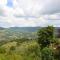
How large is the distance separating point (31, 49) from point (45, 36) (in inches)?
34.5

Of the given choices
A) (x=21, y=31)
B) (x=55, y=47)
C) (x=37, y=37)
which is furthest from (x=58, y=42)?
(x=21, y=31)

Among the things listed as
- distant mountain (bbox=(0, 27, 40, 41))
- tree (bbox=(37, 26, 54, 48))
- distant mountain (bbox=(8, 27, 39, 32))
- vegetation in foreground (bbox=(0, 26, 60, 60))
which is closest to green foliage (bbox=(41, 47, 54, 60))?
vegetation in foreground (bbox=(0, 26, 60, 60))

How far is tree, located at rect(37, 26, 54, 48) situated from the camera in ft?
19.2

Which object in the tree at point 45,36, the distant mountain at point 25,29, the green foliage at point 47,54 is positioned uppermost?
the distant mountain at point 25,29

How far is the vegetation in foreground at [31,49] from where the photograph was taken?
5113mm

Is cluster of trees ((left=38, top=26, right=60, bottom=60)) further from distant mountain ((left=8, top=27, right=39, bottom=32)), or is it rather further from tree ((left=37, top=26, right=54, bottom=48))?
distant mountain ((left=8, top=27, right=39, bottom=32))

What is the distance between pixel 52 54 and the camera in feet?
17.4

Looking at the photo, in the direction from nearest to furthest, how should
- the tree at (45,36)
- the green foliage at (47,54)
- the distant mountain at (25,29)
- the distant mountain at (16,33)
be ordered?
the green foliage at (47,54) → the distant mountain at (16,33) → the distant mountain at (25,29) → the tree at (45,36)

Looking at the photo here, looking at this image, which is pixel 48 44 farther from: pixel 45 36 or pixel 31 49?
pixel 31 49

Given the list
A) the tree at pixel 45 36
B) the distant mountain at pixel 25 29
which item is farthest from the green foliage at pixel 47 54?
the distant mountain at pixel 25 29

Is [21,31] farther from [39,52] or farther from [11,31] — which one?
[39,52]

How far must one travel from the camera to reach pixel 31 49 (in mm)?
5453

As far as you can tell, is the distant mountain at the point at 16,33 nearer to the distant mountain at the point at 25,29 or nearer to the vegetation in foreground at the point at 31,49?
the distant mountain at the point at 25,29

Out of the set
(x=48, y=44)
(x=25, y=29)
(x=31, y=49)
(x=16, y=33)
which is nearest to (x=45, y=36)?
(x=48, y=44)
